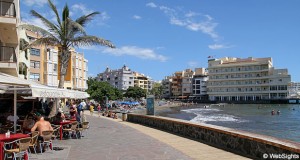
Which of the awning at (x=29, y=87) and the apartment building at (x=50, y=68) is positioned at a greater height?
the apartment building at (x=50, y=68)

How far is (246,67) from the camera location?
133m

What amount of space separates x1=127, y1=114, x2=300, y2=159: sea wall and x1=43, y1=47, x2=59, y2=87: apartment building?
2089 inches

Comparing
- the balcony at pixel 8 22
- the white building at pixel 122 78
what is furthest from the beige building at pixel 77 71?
the white building at pixel 122 78

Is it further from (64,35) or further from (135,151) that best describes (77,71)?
(135,151)

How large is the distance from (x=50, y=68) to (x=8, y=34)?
4554cm

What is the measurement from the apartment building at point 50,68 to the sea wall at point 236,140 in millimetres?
53060

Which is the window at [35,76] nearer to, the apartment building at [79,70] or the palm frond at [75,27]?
the apartment building at [79,70]

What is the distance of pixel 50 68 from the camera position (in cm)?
6650

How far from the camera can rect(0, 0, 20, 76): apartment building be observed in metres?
19.7

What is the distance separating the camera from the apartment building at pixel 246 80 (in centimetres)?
12631

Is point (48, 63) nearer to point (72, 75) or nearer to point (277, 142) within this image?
point (72, 75)

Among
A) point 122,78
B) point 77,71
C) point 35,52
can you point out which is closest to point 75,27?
point 35,52

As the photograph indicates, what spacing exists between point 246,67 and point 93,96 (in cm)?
8360

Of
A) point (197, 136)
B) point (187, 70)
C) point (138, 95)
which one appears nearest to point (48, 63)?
point (197, 136)
